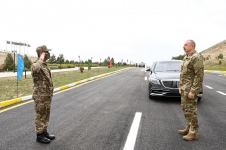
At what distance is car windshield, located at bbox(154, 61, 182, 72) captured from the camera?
11.4 m

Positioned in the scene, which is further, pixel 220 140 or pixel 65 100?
pixel 65 100

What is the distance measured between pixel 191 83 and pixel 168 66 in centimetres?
611

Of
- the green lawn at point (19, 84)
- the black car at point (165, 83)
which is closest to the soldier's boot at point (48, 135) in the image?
the green lawn at point (19, 84)

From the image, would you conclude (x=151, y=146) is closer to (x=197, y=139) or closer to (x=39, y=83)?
(x=197, y=139)

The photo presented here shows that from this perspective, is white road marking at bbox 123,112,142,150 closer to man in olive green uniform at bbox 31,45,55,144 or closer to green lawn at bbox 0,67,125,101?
man in olive green uniform at bbox 31,45,55,144

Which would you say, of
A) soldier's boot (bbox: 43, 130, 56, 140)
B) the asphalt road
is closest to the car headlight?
the asphalt road

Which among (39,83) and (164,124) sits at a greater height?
(39,83)

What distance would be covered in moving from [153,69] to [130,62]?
306 ft

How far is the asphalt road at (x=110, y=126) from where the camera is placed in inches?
202

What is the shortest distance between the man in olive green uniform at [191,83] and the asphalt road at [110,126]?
1.10 feet

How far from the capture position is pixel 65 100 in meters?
10.5

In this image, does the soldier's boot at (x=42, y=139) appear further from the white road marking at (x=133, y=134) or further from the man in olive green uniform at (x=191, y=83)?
the man in olive green uniform at (x=191, y=83)

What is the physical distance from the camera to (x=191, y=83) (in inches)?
223

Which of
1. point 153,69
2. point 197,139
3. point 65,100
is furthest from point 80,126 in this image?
point 153,69
